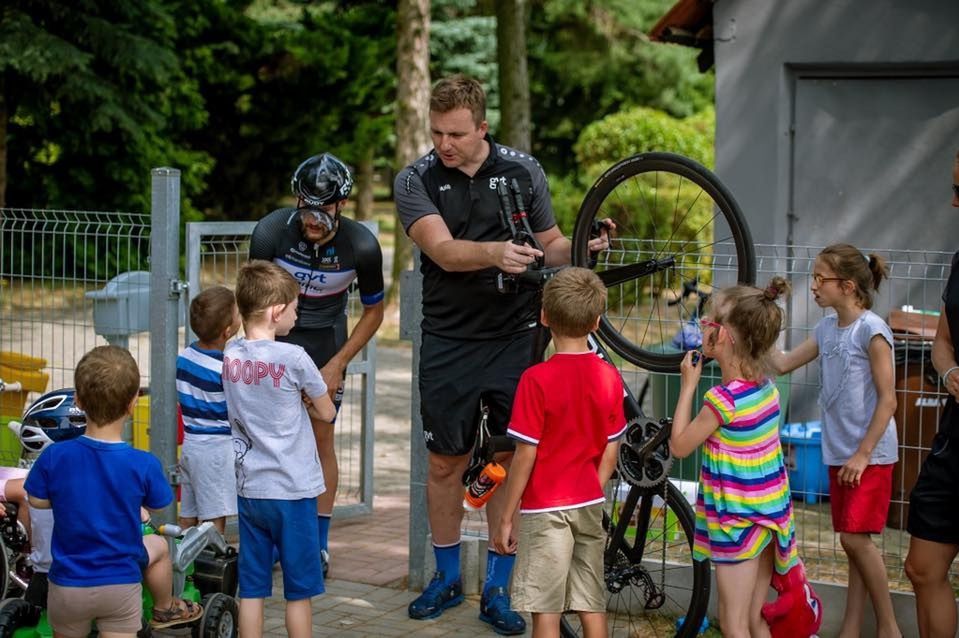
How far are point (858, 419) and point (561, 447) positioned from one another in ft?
4.62

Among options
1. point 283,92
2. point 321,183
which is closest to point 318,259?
point 321,183

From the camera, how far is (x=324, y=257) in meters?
5.58

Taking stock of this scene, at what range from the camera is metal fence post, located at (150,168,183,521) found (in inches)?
215

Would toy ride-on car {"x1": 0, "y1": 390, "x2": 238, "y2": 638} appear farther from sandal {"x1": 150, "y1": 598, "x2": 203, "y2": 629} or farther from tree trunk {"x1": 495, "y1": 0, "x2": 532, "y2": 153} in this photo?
tree trunk {"x1": 495, "y1": 0, "x2": 532, "y2": 153}

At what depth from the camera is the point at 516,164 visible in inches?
211

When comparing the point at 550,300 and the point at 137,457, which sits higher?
the point at 550,300

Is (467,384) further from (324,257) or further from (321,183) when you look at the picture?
(321,183)

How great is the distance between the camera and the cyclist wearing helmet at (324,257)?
5.48 metres

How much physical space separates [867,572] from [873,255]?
128 centimetres

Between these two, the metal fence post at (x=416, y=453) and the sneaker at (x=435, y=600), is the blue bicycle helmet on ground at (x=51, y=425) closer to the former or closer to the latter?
the metal fence post at (x=416, y=453)

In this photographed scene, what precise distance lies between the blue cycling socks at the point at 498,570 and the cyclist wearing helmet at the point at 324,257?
1062mm

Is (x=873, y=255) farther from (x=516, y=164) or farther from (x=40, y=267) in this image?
(x=40, y=267)

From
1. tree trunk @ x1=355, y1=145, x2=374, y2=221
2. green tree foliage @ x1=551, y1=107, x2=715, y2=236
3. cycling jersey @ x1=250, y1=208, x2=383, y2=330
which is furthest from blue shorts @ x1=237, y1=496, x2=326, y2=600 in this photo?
tree trunk @ x1=355, y1=145, x2=374, y2=221

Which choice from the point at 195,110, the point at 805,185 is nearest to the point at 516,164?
the point at 805,185
